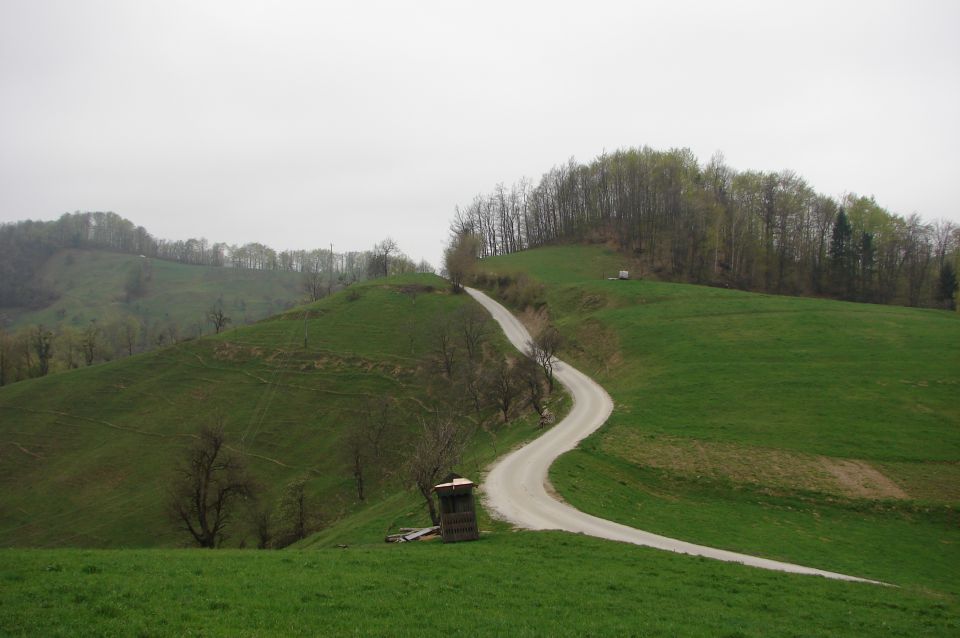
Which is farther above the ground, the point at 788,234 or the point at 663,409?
the point at 788,234

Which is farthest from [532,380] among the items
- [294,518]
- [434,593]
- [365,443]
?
[434,593]

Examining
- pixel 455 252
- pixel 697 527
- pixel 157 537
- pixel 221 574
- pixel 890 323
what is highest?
pixel 455 252

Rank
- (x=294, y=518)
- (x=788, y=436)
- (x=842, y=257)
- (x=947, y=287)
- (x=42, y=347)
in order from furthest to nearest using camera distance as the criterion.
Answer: (x=842, y=257), (x=42, y=347), (x=947, y=287), (x=294, y=518), (x=788, y=436)

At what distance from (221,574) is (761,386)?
44.3 m

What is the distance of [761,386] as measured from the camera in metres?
45.8

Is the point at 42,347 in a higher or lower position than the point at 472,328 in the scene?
lower

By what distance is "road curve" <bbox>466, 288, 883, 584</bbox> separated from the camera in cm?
2183

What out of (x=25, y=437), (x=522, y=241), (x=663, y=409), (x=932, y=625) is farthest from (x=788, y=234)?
(x=25, y=437)

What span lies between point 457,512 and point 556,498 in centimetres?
874

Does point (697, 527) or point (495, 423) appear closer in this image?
point (697, 527)

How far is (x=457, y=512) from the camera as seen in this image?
69.3 feet

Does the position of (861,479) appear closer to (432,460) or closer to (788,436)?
(788,436)

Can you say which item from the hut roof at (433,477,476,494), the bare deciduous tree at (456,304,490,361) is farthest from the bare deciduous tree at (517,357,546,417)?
the hut roof at (433,477,476,494)

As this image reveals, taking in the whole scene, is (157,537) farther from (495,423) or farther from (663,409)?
(663,409)
